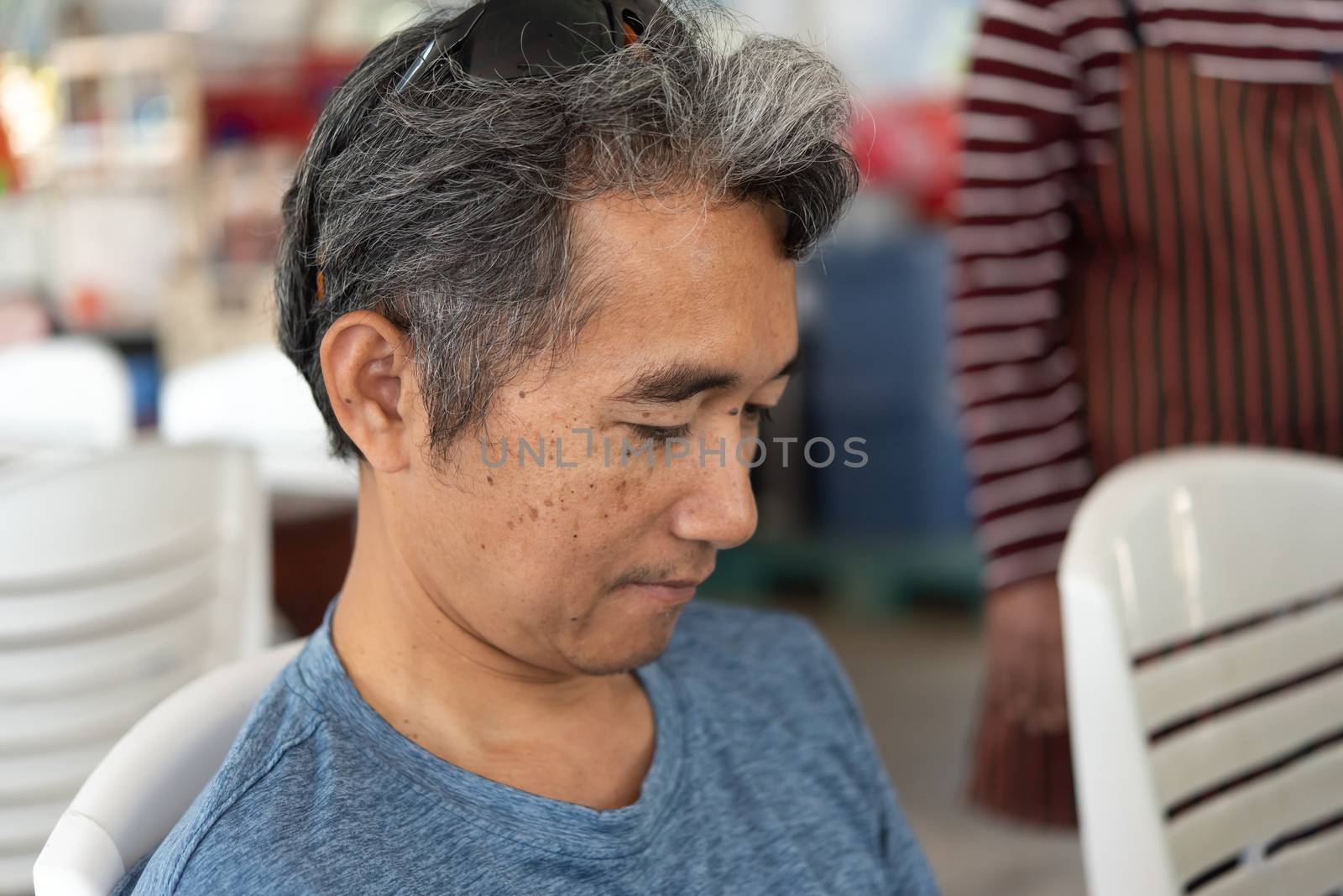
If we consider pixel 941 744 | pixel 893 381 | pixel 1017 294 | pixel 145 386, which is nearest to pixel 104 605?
pixel 1017 294

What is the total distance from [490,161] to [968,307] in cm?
91

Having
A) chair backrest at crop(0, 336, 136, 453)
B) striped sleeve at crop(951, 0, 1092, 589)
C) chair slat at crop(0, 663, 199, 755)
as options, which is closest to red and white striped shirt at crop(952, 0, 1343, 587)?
striped sleeve at crop(951, 0, 1092, 589)

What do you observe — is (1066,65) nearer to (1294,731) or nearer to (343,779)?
(1294,731)

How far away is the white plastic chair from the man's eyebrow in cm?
92

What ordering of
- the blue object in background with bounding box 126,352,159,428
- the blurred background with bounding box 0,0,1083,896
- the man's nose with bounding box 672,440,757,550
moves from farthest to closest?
the blue object in background with bounding box 126,352,159,428 → the blurred background with bounding box 0,0,1083,896 → the man's nose with bounding box 672,440,757,550

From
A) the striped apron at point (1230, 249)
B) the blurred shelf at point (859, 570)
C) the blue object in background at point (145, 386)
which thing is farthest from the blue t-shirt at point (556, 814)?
the blue object in background at point (145, 386)

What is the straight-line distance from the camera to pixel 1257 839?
117 cm

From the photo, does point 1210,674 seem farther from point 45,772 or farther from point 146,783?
point 45,772

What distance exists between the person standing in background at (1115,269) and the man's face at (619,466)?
28.6 inches

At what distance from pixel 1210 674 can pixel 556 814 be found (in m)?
0.68

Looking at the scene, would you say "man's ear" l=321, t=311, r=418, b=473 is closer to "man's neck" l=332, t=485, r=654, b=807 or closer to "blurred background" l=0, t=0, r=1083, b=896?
"man's neck" l=332, t=485, r=654, b=807

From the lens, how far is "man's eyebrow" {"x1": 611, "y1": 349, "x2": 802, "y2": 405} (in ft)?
2.55

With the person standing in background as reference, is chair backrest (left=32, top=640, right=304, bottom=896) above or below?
below

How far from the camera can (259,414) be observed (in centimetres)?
263
